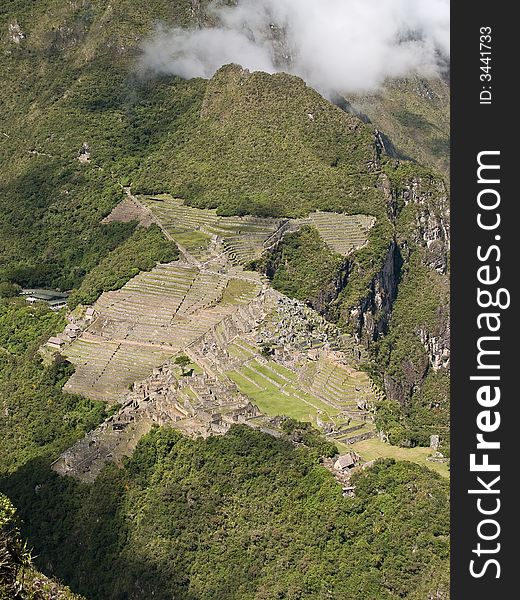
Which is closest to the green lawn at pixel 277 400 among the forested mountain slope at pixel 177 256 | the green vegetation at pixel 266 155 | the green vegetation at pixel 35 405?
the forested mountain slope at pixel 177 256

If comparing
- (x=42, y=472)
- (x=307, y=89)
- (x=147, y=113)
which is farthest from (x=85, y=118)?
(x=42, y=472)

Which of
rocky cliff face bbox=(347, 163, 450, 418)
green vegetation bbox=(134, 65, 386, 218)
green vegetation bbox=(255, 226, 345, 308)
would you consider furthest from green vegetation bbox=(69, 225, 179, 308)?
rocky cliff face bbox=(347, 163, 450, 418)

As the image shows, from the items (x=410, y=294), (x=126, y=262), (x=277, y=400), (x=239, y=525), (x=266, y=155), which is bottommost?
(x=239, y=525)

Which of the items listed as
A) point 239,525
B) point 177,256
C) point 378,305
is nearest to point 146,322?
point 177,256

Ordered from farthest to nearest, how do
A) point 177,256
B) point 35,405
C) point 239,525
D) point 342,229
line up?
point 342,229 → point 177,256 → point 35,405 → point 239,525

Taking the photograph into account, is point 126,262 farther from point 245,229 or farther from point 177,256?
point 245,229

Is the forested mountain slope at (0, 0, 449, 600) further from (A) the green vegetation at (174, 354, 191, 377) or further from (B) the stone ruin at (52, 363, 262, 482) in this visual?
(A) the green vegetation at (174, 354, 191, 377)

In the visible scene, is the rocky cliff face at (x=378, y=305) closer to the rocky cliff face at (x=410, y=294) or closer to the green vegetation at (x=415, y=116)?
the rocky cliff face at (x=410, y=294)
